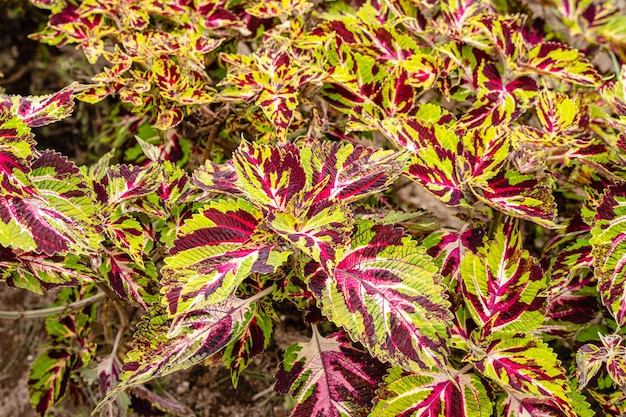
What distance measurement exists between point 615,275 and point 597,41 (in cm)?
96

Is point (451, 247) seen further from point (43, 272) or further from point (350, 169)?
point (43, 272)

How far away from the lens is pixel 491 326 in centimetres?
94

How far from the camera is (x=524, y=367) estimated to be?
34.9 inches

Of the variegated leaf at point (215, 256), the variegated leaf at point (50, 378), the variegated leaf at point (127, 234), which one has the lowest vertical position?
the variegated leaf at point (50, 378)

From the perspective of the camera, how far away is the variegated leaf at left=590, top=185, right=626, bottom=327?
35.7 inches

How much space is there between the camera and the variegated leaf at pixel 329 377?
926 mm

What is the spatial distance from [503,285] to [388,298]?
286 millimetres

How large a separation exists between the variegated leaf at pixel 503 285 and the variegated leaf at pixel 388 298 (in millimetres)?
193

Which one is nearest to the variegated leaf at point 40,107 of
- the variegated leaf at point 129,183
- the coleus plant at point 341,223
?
the coleus plant at point 341,223

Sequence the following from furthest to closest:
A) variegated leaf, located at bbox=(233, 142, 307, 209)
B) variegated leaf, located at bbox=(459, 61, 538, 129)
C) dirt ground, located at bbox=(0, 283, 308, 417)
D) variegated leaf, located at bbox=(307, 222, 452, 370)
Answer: dirt ground, located at bbox=(0, 283, 308, 417)
variegated leaf, located at bbox=(459, 61, 538, 129)
variegated leaf, located at bbox=(233, 142, 307, 209)
variegated leaf, located at bbox=(307, 222, 452, 370)

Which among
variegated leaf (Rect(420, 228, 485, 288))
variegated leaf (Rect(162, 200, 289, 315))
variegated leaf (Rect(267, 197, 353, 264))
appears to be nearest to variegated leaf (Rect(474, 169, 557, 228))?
variegated leaf (Rect(420, 228, 485, 288))

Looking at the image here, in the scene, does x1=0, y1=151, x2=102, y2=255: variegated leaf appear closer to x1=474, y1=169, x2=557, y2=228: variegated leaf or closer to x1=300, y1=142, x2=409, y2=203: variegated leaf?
x1=300, y1=142, x2=409, y2=203: variegated leaf

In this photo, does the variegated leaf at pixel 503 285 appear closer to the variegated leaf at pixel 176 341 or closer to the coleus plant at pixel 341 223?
the coleus plant at pixel 341 223

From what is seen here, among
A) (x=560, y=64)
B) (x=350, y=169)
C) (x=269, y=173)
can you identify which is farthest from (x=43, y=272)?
(x=560, y=64)
